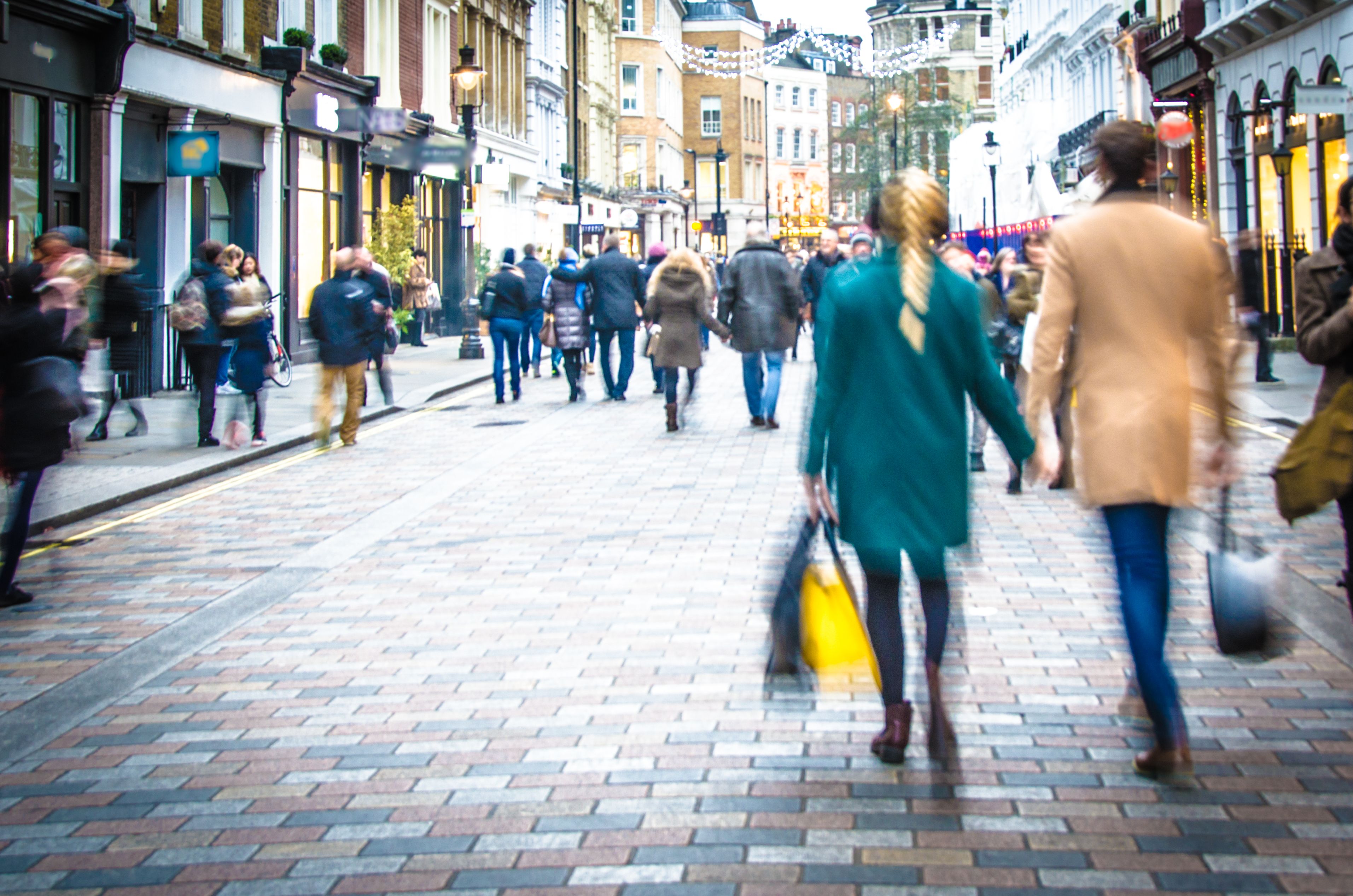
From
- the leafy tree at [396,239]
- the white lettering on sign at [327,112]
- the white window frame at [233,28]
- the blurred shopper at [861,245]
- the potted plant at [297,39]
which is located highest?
the potted plant at [297,39]

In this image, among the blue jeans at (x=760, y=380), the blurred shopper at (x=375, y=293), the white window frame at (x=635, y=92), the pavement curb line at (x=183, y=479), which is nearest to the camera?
the pavement curb line at (x=183, y=479)

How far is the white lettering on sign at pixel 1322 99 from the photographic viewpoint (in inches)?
808

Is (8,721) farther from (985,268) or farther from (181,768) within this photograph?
(985,268)

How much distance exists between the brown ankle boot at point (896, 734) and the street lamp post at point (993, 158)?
27382mm

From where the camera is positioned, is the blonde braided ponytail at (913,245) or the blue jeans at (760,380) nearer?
the blonde braided ponytail at (913,245)

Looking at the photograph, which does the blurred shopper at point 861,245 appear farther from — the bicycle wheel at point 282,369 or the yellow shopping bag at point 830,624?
the yellow shopping bag at point 830,624

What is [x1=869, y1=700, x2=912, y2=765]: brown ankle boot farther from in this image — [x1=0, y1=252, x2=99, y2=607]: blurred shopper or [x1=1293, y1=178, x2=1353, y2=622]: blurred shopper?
[x1=0, y1=252, x2=99, y2=607]: blurred shopper

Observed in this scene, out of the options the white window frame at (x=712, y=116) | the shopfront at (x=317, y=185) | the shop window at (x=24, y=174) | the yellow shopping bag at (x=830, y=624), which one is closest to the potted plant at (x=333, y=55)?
the shopfront at (x=317, y=185)

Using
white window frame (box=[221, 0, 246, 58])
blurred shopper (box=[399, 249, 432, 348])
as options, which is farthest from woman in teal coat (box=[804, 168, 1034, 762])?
blurred shopper (box=[399, 249, 432, 348])

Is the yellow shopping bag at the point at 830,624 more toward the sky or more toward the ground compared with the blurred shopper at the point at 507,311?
more toward the ground

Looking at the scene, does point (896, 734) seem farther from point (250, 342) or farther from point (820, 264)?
point (820, 264)

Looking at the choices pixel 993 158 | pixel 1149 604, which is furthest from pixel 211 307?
pixel 993 158

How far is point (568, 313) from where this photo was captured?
1975cm

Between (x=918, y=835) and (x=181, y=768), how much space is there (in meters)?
2.35
